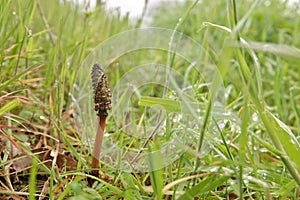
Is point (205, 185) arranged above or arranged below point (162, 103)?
below

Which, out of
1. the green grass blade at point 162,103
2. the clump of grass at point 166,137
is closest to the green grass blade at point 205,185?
the clump of grass at point 166,137

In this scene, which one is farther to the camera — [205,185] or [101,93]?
[101,93]

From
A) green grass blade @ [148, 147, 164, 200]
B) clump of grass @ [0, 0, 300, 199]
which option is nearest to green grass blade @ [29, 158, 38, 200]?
clump of grass @ [0, 0, 300, 199]

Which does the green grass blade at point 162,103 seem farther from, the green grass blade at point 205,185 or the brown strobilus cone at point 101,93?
the green grass blade at point 205,185

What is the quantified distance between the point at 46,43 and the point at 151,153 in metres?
1.18

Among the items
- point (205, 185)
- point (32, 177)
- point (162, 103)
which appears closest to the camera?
point (32, 177)

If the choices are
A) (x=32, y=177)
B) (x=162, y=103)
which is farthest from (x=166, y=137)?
(x=32, y=177)

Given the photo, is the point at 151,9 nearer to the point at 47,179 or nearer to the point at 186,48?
the point at 186,48

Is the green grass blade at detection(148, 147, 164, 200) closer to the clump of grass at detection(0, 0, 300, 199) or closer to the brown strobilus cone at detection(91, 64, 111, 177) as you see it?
the clump of grass at detection(0, 0, 300, 199)

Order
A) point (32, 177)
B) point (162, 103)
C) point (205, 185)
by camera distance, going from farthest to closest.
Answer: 1. point (162, 103)
2. point (205, 185)
3. point (32, 177)

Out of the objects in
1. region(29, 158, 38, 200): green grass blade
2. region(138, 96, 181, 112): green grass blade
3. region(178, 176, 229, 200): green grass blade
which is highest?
region(138, 96, 181, 112): green grass blade

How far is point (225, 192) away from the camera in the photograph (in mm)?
917

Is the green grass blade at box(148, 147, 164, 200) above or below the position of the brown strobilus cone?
below

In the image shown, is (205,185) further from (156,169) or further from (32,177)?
(32,177)
